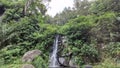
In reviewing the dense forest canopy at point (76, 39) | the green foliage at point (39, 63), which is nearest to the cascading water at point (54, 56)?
the dense forest canopy at point (76, 39)

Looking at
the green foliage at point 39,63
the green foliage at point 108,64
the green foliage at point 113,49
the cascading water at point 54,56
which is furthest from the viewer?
the cascading water at point 54,56

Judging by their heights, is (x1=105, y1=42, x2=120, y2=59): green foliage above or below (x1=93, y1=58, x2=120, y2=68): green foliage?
above

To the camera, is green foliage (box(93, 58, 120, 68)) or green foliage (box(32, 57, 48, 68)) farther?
green foliage (box(32, 57, 48, 68))

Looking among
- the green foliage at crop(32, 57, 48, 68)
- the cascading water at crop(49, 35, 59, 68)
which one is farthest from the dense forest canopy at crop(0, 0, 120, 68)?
the cascading water at crop(49, 35, 59, 68)

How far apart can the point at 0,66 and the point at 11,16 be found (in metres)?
6.95

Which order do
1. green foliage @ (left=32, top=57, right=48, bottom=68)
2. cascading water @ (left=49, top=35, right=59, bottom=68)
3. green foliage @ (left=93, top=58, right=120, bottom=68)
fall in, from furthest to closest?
cascading water @ (left=49, top=35, right=59, bottom=68)
green foliage @ (left=32, top=57, right=48, bottom=68)
green foliage @ (left=93, top=58, right=120, bottom=68)

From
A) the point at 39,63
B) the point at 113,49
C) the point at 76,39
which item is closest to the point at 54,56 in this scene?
the point at 39,63

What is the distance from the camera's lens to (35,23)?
14.5 m

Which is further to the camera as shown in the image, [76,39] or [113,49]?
[76,39]

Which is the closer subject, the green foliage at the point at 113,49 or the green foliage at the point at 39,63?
the green foliage at the point at 113,49

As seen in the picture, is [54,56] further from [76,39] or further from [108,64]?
[108,64]

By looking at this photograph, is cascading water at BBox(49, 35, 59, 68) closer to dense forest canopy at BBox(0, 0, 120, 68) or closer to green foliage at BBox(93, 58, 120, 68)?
dense forest canopy at BBox(0, 0, 120, 68)

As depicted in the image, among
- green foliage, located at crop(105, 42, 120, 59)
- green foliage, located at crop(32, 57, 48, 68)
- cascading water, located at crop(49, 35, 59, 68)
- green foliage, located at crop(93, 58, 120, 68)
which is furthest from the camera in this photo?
cascading water, located at crop(49, 35, 59, 68)

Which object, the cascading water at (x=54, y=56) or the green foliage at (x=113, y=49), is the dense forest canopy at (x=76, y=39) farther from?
the cascading water at (x=54, y=56)
